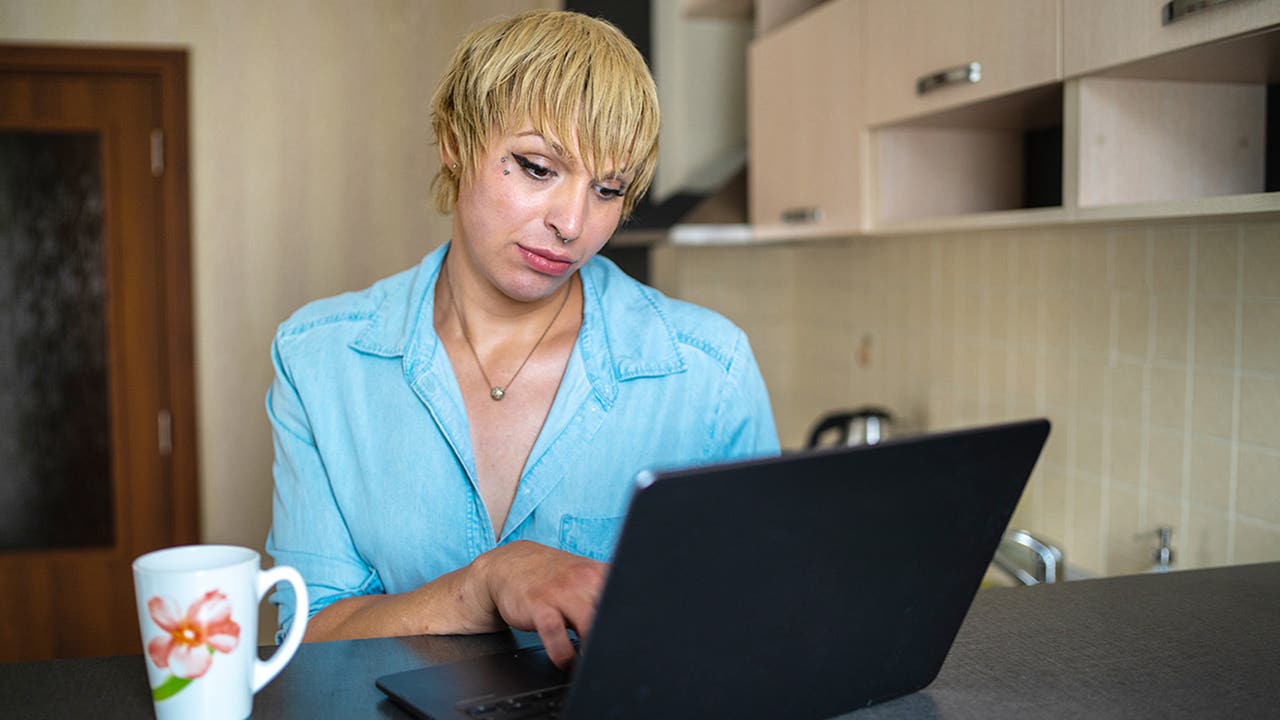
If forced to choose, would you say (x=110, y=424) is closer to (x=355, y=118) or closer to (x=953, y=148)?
(x=355, y=118)

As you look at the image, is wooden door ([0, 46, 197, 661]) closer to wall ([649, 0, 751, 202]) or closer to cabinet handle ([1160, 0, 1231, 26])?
wall ([649, 0, 751, 202])

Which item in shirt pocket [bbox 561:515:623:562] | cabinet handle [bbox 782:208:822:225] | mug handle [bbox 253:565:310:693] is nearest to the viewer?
mug handle [bbox 253:565:310:693]

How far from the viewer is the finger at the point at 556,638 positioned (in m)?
0.67

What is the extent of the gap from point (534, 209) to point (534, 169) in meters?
0.04

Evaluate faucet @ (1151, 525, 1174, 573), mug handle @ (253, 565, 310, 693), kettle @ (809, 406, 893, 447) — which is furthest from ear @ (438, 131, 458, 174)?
kettle @ (809, 406, 893, 447)

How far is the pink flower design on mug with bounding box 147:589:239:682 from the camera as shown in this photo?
1.86 feet

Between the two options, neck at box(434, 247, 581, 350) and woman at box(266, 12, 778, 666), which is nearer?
woman at box(266, 12, 778, 666)

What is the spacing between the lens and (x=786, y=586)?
0.55 meters

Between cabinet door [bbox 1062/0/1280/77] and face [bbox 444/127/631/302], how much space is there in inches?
21.9

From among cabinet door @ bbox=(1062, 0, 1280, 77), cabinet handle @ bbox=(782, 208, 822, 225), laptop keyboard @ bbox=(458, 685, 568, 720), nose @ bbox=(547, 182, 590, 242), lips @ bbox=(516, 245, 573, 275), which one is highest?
cabinet door @ bbox=(1062, 0, 1280, 77)

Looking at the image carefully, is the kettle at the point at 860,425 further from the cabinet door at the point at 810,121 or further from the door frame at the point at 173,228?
the door frame at the point at 173,228

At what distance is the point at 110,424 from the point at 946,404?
211 cm

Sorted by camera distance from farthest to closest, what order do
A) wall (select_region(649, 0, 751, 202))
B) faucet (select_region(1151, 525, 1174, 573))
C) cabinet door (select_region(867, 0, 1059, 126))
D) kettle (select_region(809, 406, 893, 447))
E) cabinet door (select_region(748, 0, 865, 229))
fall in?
wall (select_region(649, 0, 751, 202)), kettle (select_region(809, 406, 893, 447)), cabinet door (select_region(748, 0, 865, 229)), faucet (select_region(1151, 525, 1174, 573)), cabinet door (select_region(867, 0, 1059, 126))

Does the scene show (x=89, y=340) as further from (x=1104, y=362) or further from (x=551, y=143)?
(x=1104, y=362)
